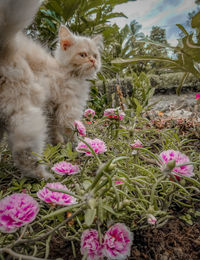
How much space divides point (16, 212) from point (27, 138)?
1.04ft

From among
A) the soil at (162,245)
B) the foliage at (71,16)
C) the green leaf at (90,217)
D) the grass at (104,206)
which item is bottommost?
the soil at (162,245)

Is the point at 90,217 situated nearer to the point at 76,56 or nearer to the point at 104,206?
the point at 104,206

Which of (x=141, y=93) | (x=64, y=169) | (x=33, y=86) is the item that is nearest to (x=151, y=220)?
(x=64, y=169)

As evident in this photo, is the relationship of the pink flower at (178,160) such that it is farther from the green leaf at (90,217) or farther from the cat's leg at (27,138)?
the cat's leg at (27,138)

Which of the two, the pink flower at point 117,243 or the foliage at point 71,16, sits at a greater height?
the foliage at point 71,16

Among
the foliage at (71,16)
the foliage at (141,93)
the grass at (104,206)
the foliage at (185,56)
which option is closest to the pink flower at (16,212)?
the grass at (104,206)

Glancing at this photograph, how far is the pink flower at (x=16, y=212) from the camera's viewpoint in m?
0.33

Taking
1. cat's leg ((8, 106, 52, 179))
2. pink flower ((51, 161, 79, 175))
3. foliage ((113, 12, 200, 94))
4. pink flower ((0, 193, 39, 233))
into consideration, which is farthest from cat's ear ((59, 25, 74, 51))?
pink flower ((0, 193, 39, 233))

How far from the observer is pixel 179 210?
54 centimetres

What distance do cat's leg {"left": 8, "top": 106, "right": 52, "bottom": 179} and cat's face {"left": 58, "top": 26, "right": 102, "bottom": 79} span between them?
0.44 metres

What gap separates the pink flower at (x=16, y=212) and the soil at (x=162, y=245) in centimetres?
14

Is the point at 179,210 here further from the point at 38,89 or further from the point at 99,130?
the point at 99,130

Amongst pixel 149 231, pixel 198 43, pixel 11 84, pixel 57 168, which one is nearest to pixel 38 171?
pixel 57 168

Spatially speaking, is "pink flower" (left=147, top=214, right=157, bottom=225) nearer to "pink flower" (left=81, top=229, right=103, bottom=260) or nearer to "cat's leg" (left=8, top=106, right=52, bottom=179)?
"pink flower" (left=81, top=229, right=103, bottom=260)
